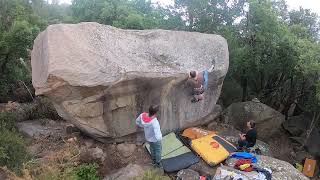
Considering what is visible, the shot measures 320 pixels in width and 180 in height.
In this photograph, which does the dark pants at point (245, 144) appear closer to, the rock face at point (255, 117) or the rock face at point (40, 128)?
the rock face at point (255, 117)

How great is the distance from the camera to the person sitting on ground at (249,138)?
1116 cm

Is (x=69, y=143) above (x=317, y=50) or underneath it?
underneath

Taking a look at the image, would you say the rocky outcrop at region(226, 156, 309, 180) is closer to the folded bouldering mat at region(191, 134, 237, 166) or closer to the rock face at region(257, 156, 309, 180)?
the rock face at region(257, 156, 309, 180)

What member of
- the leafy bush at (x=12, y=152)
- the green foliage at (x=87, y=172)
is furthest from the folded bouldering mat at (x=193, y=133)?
the leafy bush at (x=12, y=152)

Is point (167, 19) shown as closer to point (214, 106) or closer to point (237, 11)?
point (237, 11)

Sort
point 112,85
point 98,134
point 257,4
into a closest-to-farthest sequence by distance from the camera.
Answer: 1. point 112,85
2. point 98,134
3. point 257,4

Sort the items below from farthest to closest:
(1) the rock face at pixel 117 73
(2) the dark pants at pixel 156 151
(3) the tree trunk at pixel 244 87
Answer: (3) the tree trunk at pixel 244 87 → (2) the dark pants at pixel 156 151 → (1) the rock face at pixel 117 73

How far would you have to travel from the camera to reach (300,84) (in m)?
15.8

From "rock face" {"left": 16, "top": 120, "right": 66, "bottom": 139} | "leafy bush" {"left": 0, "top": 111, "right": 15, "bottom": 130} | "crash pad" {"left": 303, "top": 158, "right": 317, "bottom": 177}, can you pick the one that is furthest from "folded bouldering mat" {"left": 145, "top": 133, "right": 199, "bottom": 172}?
"crash pad" {"left": 303, "top": 158, "right": 317, "bottom": 177}

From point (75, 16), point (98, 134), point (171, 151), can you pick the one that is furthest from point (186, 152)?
Answer: point (75, 16)

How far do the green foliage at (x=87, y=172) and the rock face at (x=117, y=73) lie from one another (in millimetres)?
1123

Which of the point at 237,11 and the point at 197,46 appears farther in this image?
the point at 237,11

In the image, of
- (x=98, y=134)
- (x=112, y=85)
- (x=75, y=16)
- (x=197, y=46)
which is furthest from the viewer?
(x=75, y=16)

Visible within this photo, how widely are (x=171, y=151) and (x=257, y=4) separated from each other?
6369mm
